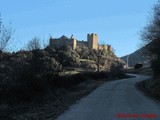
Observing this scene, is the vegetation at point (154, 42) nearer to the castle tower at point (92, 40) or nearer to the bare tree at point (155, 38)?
the bare tree at point (155, 38)

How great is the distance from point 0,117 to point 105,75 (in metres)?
69.1

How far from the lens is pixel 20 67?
2584 cm

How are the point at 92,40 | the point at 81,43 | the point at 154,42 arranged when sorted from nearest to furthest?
the point at 154,42 < the point at 92,40 < the point at 81,43

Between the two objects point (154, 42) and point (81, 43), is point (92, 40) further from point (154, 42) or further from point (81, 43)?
point (154, 42)

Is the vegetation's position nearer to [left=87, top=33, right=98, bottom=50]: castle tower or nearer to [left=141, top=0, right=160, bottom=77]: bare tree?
[left=141, top=0, right=160, bottom=77]: bare tree

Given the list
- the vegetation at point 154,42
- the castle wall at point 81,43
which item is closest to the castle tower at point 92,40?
the castle wall at point 81,43

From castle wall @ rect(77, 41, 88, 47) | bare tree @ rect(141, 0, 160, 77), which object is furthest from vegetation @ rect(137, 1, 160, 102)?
castle wall @ rect(77, 41, 88, 47)

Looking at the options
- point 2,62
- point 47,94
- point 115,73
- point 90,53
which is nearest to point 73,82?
point 47,94

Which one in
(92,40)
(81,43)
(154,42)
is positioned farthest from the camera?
(81,43)

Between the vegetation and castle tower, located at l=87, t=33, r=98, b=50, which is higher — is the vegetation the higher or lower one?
the lower one

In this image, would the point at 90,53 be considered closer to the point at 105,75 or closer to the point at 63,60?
the point at 105,75

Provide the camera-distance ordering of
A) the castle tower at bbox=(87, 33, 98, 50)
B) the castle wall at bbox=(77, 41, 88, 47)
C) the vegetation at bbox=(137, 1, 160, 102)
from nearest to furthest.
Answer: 1. the vegetation at bbox=(137, 1, 160, 102)
2. the castle wall at bbox=(77, 41, 88, 47)
3. the castle tower at bbox=(87, 33, 98, 50)

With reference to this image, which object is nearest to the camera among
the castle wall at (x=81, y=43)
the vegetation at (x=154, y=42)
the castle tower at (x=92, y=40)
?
the vegetation at (x=154, y=42)

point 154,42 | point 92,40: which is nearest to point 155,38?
point 154,42
